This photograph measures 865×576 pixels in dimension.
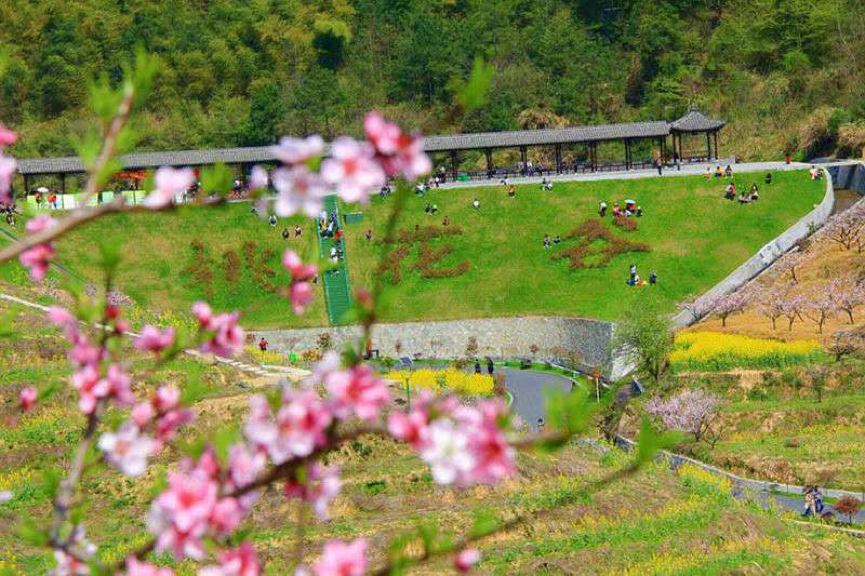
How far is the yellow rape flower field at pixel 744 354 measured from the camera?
54031 mm

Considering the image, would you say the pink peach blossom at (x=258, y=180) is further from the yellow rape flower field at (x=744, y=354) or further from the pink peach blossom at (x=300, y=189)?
the yellow rape flower field at (x=744, y=354)

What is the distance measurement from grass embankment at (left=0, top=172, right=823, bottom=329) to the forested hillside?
16142 millimetres

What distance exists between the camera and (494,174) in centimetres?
8669

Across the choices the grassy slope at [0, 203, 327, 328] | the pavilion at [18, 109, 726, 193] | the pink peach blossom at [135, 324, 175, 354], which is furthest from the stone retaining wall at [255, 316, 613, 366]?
the pink peach blossom at [135, 324, 175, 354]

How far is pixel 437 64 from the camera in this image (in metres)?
110

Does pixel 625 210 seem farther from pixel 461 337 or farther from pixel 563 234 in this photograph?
pixel 461 337

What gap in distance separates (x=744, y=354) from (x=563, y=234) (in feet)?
71.2

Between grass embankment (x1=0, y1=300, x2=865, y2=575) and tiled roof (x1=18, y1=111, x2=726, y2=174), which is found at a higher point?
tiled roof (x1=18, y1=111, x2=726, y2=174)

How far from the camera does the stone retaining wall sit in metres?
66.6

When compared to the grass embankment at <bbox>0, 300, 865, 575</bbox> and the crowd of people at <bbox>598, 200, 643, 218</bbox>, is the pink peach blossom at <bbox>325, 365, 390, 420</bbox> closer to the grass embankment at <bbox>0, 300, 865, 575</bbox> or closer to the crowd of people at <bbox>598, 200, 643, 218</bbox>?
the grass embankment at <bbox>0, 300, 865, 575</bbox>

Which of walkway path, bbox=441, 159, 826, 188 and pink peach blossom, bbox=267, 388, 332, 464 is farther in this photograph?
walkway path, bbox=441, 159, 826, 188

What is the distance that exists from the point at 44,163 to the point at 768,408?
165 feet

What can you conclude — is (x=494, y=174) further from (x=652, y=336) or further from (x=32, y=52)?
(x=32, y=52)

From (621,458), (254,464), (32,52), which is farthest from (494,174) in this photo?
(254,464)
